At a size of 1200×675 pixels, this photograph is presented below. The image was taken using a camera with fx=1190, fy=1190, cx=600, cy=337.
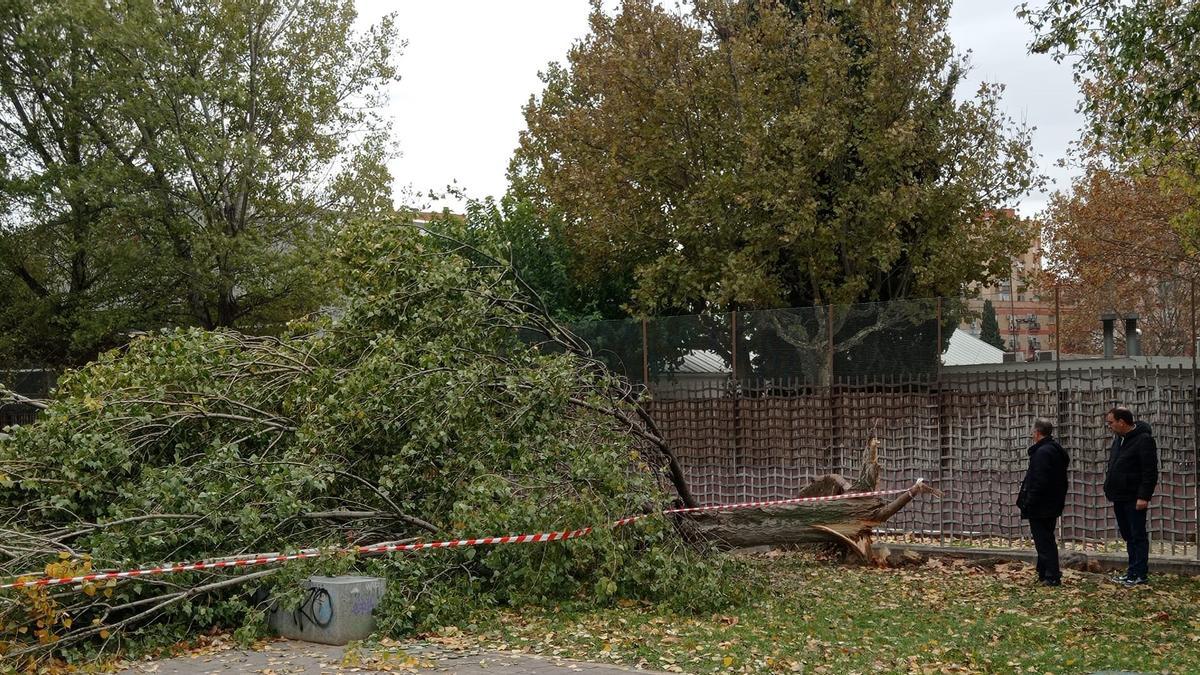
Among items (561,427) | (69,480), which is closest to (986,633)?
(561,427)

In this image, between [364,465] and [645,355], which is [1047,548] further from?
[645,355]

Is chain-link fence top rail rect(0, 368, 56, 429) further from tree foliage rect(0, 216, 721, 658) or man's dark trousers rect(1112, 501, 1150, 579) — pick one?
man's dark trousers rect(1112, 501, 1150, 579)

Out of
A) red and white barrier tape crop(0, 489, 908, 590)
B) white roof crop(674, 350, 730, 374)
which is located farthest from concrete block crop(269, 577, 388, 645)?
white roof crop(674, 350, 730, 374)

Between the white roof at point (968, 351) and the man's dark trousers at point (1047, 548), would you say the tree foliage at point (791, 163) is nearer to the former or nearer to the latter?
the white roof at point (968, 351)

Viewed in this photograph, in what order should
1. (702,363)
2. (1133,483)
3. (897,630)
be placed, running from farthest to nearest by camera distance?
1. (702,363)
2. (1133,483)
3. (897,630)

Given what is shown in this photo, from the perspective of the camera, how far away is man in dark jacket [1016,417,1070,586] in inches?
436

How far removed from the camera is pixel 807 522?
1215cm

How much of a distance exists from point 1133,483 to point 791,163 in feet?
46.8

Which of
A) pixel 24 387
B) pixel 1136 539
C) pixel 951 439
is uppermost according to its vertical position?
pixel 24 387

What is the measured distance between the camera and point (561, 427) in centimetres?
1057

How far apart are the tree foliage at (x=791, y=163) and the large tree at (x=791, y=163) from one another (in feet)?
0.13

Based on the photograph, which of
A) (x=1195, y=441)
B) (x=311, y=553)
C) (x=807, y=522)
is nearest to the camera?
(x=311, y=553)

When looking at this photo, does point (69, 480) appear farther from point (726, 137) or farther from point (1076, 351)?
point (1076, 351)

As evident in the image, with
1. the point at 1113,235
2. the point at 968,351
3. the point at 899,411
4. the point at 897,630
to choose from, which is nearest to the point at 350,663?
the point at 897,630
